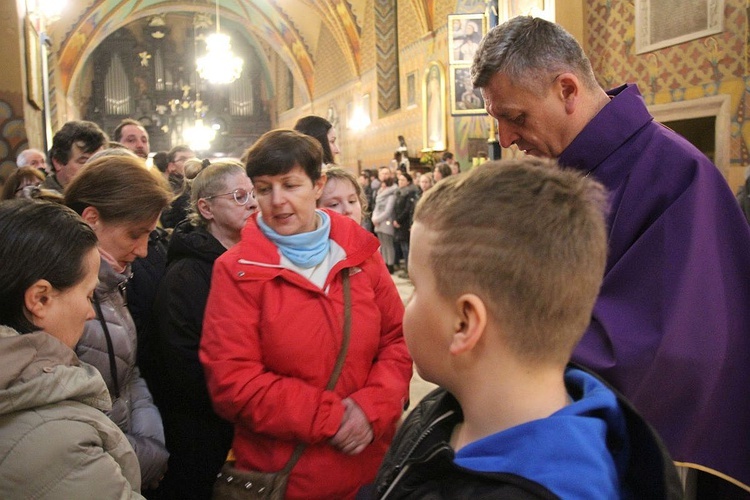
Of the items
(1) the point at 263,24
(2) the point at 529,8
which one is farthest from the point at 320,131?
(1) the point at 263,24

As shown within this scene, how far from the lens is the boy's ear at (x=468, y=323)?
92 cm

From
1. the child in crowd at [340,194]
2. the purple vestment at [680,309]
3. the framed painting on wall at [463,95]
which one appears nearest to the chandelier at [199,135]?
the framed painting on wall at [463,95]

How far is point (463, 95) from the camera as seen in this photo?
10836mm

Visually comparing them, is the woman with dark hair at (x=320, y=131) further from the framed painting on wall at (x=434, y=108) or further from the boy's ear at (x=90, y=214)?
the framed painting on wall at (x=434, y=108)

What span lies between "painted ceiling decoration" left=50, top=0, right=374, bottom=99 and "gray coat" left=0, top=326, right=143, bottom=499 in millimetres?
16447

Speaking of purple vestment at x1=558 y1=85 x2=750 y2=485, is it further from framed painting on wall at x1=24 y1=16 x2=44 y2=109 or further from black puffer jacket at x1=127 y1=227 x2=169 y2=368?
framed painting on wall at x1=24 y1=16 x2=44 y2=109

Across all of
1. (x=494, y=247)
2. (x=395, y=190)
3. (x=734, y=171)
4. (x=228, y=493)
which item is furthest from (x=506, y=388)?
(x=395, y=190)

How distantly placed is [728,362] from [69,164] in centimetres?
347

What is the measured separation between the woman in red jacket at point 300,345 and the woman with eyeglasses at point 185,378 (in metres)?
0.30

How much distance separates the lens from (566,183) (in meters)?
0.94

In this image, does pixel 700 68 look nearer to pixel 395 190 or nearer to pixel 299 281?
pixel 395 190

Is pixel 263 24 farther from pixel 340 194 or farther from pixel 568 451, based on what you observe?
pixel 568 451

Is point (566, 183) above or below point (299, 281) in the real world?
above

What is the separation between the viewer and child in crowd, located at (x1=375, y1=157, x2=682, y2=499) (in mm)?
878
